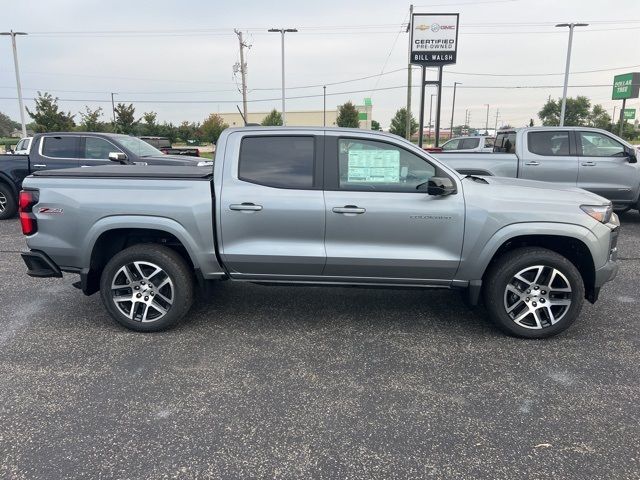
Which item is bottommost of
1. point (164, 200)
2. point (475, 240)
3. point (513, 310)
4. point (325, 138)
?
point (513, 310)

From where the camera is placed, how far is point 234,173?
166 inches

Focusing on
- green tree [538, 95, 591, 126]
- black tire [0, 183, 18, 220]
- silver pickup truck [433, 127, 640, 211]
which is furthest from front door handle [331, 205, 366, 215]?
green tree [538, 95, 591, 126]

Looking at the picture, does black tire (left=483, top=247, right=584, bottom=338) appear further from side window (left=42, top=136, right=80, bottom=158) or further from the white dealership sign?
the white dealership sign

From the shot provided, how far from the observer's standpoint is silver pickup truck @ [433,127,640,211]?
8.93m

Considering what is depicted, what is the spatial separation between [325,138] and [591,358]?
281 centimetres

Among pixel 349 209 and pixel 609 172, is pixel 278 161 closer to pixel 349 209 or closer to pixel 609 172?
pixel 349 209

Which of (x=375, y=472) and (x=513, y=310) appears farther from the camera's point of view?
(x=513, y=310)

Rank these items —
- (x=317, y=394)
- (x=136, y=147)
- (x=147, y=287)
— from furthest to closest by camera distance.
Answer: (x=136, y=147), (x=147, y=287), (x=317, y=394)

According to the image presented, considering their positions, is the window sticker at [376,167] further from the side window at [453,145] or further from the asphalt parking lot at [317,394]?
the side window at [453,145]

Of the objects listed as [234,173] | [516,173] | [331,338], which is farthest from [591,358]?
[516,173]

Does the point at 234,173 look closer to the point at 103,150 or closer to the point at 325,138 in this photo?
the point at 325,138

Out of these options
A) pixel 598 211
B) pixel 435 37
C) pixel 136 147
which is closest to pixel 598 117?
pixel 435 37

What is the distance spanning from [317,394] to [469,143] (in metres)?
14.3

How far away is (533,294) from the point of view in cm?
412
